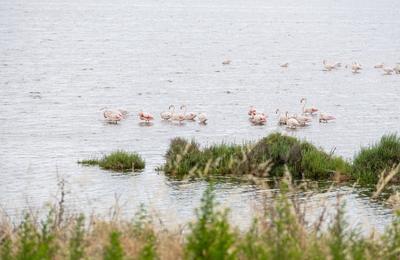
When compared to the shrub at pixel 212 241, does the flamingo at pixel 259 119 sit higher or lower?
higher

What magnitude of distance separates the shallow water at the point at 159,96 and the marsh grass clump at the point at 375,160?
127cm

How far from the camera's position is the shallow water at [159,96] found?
1900 cm

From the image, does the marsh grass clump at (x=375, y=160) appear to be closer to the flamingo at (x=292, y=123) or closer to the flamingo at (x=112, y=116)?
the flamingo at (x=292, y=123)

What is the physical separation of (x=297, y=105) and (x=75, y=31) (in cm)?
5091

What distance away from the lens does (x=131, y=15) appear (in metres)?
120

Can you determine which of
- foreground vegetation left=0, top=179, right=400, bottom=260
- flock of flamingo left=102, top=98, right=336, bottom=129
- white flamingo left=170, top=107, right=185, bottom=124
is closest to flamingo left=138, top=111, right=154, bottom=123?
flock of flamingo left=102, top=98, right=336, bottom=129

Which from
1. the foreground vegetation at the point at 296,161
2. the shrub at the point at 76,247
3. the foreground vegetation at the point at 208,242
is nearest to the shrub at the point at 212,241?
the foreground vegetation at the point at 208,242

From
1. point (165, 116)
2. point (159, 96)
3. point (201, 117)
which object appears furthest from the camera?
point (159, 96)

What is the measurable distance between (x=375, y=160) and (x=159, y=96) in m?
20.9

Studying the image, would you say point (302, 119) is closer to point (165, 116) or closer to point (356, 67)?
point (165, 116)

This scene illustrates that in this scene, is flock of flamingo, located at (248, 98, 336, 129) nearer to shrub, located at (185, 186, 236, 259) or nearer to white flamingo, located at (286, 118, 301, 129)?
white flamingo, located at (286, 118, 301, 129)

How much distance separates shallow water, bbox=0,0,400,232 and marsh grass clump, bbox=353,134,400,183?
127cm

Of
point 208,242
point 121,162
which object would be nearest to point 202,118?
point 121,162

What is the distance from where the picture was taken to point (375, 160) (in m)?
20.8
